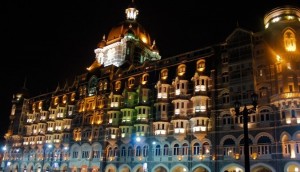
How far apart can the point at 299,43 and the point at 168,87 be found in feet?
73.5

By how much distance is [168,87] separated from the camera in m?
57.1

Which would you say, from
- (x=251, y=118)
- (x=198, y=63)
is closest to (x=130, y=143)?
(x=198, y=63)

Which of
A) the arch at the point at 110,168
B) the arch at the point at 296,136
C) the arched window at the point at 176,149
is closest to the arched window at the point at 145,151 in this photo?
the arched window at the point at 176,149

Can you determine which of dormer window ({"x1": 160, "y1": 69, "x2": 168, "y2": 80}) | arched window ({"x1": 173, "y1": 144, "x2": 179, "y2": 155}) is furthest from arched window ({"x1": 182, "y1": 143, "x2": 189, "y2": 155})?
dormer window ({"x1": 160, "y1": 69, "x2": 168, "y2": 80})

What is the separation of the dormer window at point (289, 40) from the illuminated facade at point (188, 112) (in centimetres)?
13

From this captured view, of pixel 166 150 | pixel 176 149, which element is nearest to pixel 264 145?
pixel 176 149

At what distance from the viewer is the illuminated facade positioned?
143 ft

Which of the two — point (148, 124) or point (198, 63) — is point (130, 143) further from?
point (198, 63)

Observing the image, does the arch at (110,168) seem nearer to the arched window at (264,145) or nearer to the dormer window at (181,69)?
the dormer window at (181,69)

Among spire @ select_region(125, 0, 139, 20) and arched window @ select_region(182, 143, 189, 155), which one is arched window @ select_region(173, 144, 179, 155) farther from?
spire @ select_region(125, 0, 139, 20)

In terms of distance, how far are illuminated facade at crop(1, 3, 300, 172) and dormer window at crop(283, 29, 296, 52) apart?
13 cm

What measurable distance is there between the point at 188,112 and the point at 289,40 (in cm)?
1894

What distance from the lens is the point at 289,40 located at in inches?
1821

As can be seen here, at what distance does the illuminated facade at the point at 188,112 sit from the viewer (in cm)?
4373
